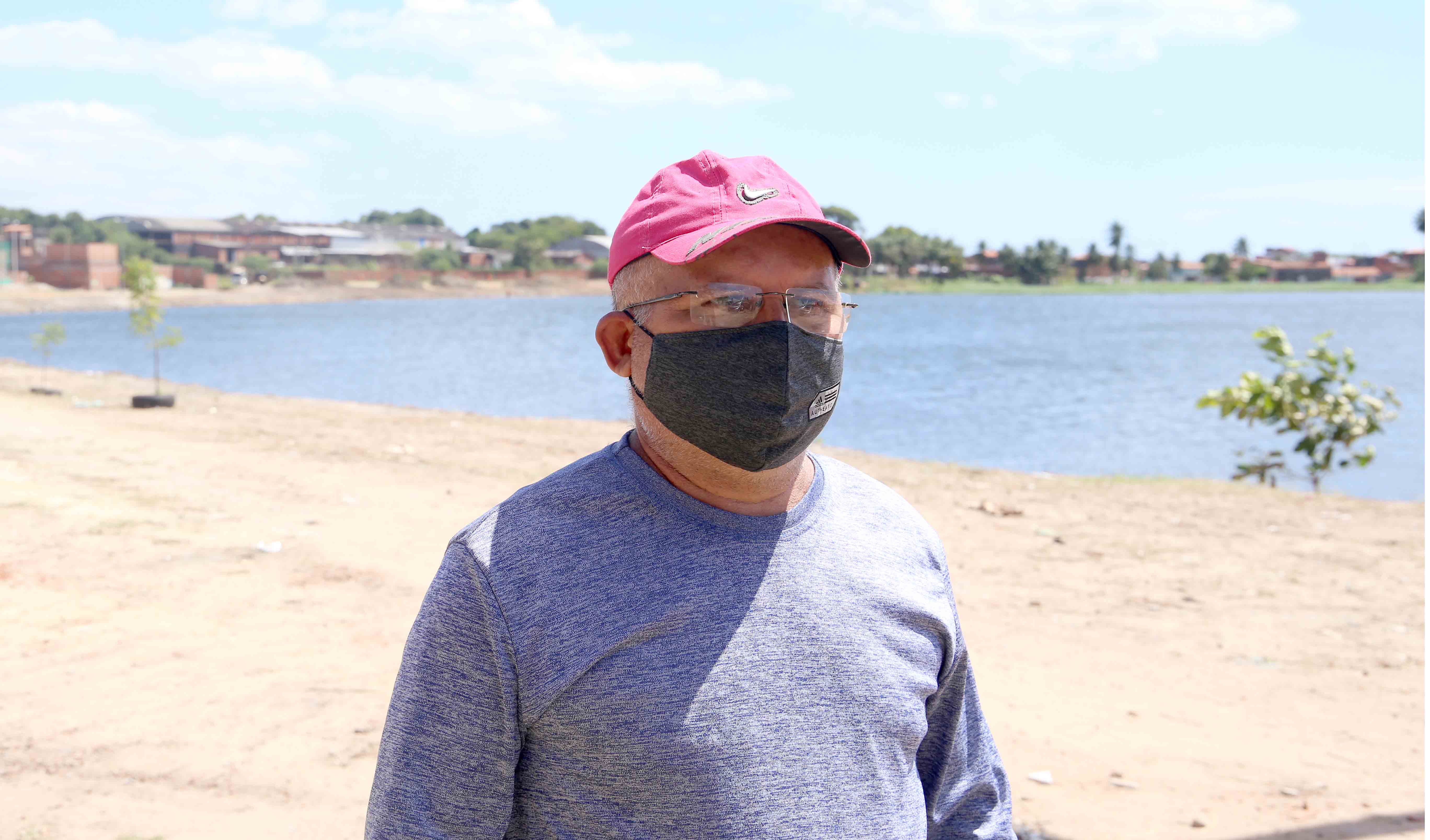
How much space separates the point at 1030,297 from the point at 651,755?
12706 centimetres

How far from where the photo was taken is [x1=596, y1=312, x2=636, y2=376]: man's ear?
5.45ft

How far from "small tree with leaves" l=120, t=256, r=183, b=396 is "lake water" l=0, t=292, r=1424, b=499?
7.01m

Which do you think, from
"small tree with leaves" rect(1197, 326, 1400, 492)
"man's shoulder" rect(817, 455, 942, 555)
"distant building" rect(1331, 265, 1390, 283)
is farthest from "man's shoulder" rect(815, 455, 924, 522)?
"distant building" rect(1331, 265, 1390, 283)

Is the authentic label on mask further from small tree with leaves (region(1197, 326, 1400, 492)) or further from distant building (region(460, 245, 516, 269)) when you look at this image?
distant building (region(460, 245, 516, 269))

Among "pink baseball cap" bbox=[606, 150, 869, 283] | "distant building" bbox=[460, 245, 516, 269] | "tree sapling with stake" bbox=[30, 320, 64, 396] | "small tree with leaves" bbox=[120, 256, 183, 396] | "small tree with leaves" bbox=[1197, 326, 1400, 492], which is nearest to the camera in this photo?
"pink baseball cap" bbox=[606, 150, 869, 283]

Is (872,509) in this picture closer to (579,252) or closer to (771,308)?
(771,308)

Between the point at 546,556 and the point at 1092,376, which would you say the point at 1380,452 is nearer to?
the point at 1092,376

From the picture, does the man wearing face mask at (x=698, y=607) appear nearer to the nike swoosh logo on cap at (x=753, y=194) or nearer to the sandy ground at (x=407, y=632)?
the nike swoosh logo on cap at (x=753, y=194)

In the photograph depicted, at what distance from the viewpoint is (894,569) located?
5.21 ft

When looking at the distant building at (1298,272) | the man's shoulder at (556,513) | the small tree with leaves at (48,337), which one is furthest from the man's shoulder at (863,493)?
the distant building at (1298,272)

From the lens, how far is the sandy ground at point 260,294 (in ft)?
242

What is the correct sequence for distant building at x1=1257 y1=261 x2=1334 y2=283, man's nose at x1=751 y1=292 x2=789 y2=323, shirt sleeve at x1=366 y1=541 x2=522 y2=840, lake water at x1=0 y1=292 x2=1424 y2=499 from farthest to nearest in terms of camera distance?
distant building at x1=1257 y1=261 x2=1334 y2=283 < lake water at x1=0 y1=292 x2=1424 y2=499 < man's nose at x1=751 y1=292 x2=789 y2=323 < shirt sleeve at x1=366 y1=541 x2=522 y2=840

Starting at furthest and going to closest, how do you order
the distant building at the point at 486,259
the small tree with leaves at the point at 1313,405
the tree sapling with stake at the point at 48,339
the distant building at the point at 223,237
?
the distant building at the point at 486,259
the distant building at the point at 223,237
the tree sapling with stake at the point at 48,339
the small tree with leaves at the point at 1313,405

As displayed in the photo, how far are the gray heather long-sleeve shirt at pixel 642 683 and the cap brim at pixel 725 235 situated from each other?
0.31m
